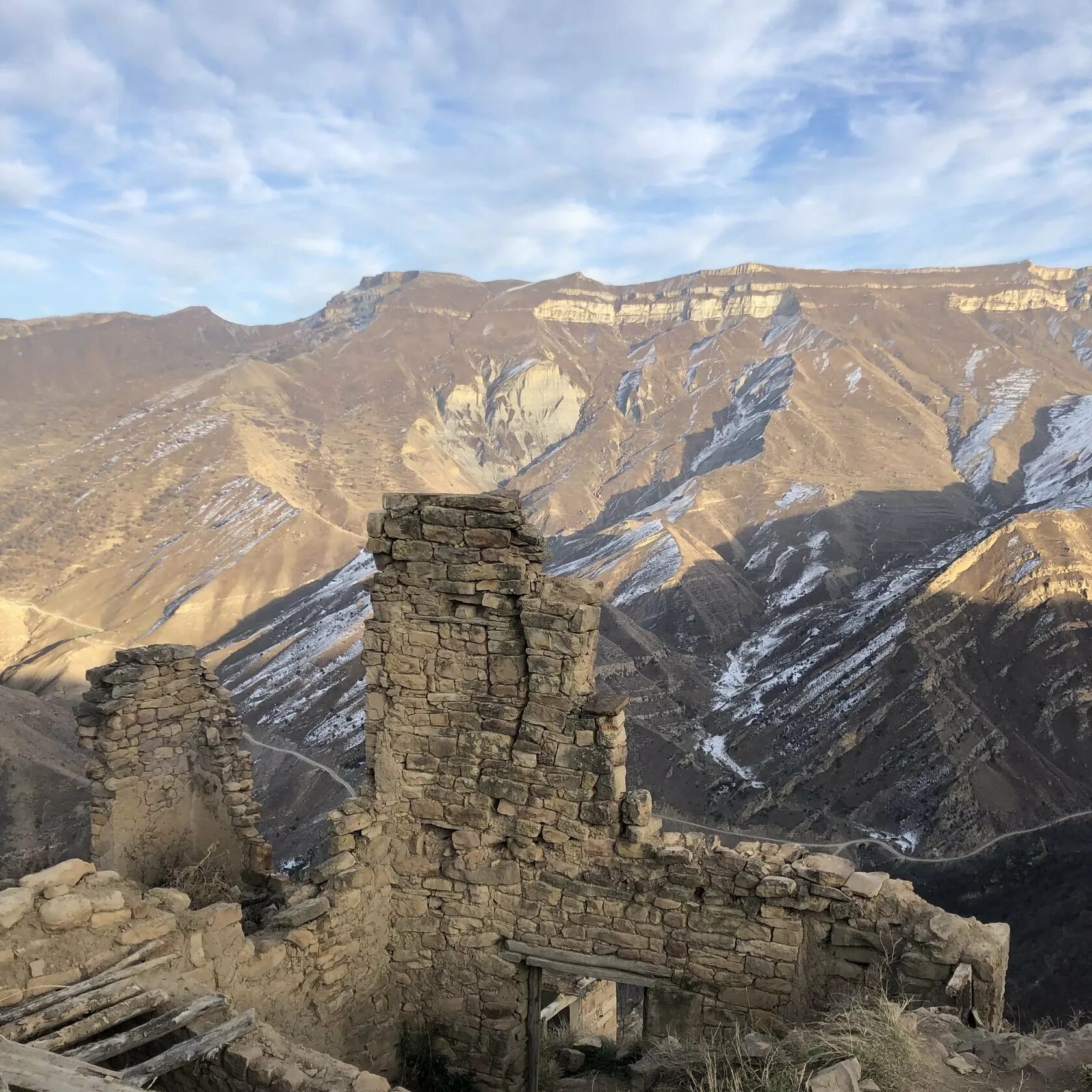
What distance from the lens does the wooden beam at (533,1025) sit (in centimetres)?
765

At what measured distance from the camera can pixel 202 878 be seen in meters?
8.85

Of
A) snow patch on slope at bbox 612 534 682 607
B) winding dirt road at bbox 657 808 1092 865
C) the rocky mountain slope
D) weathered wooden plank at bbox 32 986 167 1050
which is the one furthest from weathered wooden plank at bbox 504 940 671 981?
snow patch on slope at bbox 612 534 682 607

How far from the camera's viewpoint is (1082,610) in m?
38.0

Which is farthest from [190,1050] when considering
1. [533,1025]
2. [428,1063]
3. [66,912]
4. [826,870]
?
[826,870]

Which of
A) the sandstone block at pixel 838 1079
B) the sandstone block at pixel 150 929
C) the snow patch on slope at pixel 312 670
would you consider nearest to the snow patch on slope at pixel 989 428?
the snow patch on slope at pixel 312 670

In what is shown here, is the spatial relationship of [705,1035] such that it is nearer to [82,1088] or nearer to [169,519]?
[82,1088]

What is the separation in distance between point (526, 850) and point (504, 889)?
1.60 feet

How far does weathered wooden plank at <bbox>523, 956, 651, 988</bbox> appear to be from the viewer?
7012 mm

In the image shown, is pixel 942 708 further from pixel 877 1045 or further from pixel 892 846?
pixel 877 1045

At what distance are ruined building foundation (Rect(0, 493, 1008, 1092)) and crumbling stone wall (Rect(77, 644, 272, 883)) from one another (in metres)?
1.87

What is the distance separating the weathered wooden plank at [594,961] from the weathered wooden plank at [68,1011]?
335cm

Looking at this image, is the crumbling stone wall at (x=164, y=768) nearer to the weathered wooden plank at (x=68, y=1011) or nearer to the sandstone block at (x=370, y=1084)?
the weathered wooden plank at (x=68, y=1011)

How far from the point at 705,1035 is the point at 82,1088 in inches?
192

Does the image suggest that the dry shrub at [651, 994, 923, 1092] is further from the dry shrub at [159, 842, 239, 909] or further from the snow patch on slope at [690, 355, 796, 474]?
the snow patch on slope at [690, 355, 796, 474]
